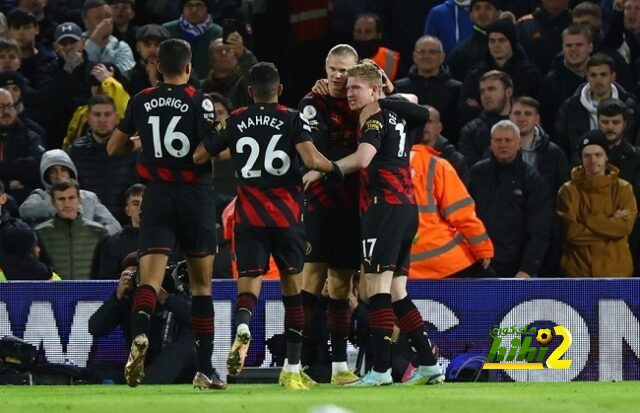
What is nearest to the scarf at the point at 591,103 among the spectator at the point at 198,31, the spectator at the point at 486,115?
the spectator at the point at 486,115

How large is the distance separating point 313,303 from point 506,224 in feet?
10.8

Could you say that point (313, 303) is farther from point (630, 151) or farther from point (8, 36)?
point (8, 36)

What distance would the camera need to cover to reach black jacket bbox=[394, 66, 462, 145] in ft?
53.3

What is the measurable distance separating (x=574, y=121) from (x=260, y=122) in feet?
18.8

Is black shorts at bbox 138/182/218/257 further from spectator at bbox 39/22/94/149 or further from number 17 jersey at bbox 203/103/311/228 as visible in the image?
spectator at bbox 39/22/94/149

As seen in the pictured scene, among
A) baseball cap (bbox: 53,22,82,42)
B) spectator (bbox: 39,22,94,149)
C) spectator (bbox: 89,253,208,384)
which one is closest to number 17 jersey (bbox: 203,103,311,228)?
spectator (bbox: 89,253,208,384)

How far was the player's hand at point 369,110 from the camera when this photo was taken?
11.1 meters

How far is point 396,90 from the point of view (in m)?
15.6

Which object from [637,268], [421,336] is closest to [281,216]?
[421,336]

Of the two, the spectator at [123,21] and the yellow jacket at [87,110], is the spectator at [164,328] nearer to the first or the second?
the yellow jacket at [87,110]

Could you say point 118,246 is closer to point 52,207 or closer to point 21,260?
point 21,260

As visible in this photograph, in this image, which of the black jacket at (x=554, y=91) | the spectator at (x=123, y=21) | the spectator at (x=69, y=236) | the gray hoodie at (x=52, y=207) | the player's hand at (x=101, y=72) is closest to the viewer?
the spectator at (x=69, y=236)

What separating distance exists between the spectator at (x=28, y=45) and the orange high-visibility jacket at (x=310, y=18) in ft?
8.83

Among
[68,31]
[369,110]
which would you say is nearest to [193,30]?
[68,31]
